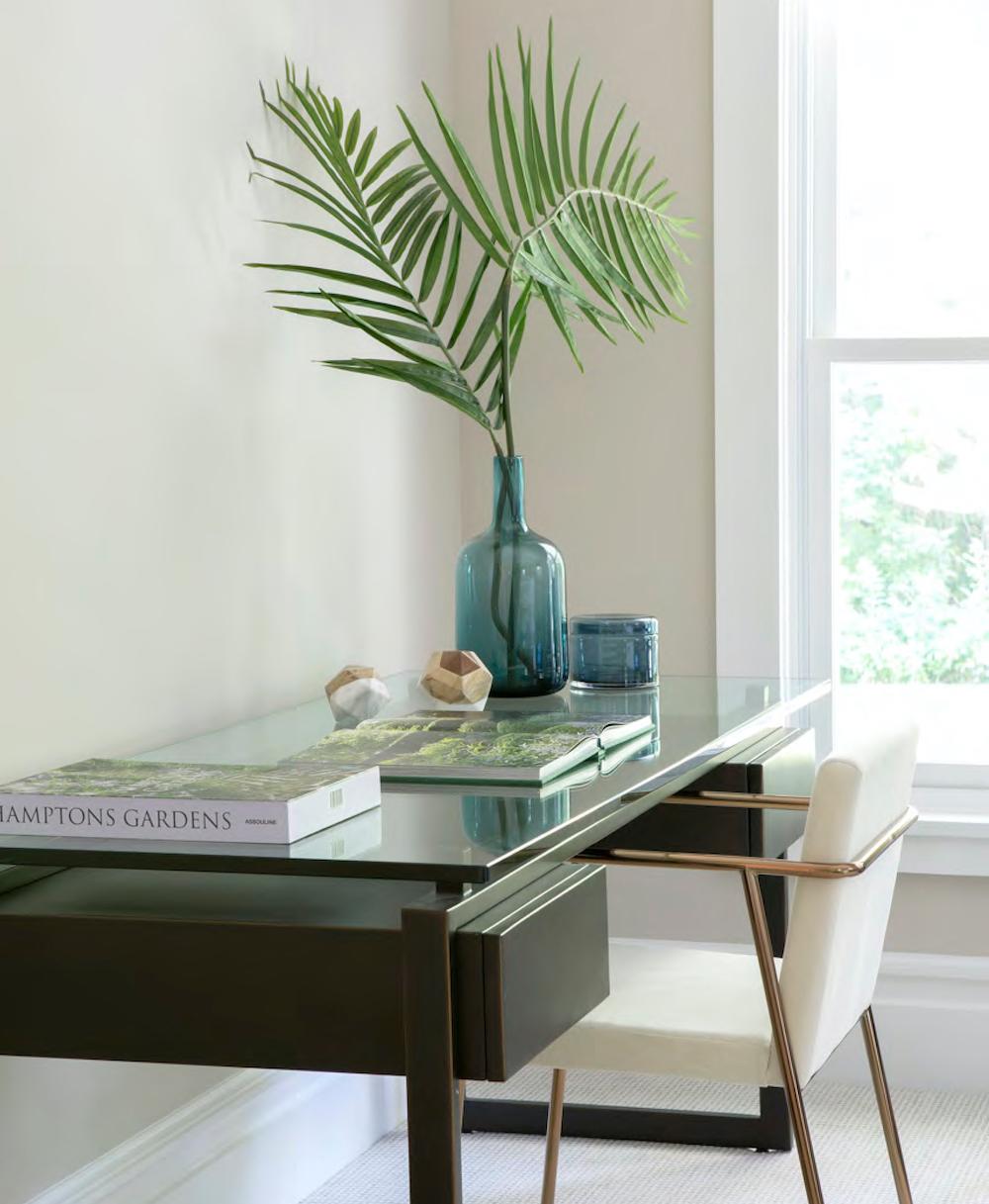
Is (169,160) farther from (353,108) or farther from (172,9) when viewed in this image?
(353,108)

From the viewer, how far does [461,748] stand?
1.71 meters

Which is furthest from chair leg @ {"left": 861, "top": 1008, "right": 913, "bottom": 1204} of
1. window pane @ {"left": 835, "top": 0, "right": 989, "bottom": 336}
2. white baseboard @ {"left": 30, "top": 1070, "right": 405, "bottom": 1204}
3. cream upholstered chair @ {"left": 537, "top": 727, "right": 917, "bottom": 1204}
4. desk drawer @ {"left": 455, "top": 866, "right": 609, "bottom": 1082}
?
window pane @ {"left": 835, "top": 0, "right": 989, "bottom": 336}

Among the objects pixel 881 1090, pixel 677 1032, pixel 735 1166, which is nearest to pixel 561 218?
pixel 677 1032

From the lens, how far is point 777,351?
2.88 m

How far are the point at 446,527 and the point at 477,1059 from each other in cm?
179

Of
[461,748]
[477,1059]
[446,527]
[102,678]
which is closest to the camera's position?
[477,1059]

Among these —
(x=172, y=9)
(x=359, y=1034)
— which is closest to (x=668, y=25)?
(x=172, y=9)

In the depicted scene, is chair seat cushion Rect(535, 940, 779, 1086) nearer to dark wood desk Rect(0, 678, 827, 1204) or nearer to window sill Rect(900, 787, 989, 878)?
dark wood desk Rect(0, 678, 827, 1204)

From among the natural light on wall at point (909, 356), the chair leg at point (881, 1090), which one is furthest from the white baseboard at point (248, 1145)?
the natural light on wall at point (909, 356)

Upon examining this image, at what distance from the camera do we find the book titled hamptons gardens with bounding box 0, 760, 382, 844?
4.40 ft

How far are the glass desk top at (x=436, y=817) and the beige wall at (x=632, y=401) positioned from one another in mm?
Result: 889

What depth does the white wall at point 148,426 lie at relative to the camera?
70.0 inches

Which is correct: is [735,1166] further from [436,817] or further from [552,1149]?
[436,817]

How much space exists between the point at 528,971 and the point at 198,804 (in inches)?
11.9
